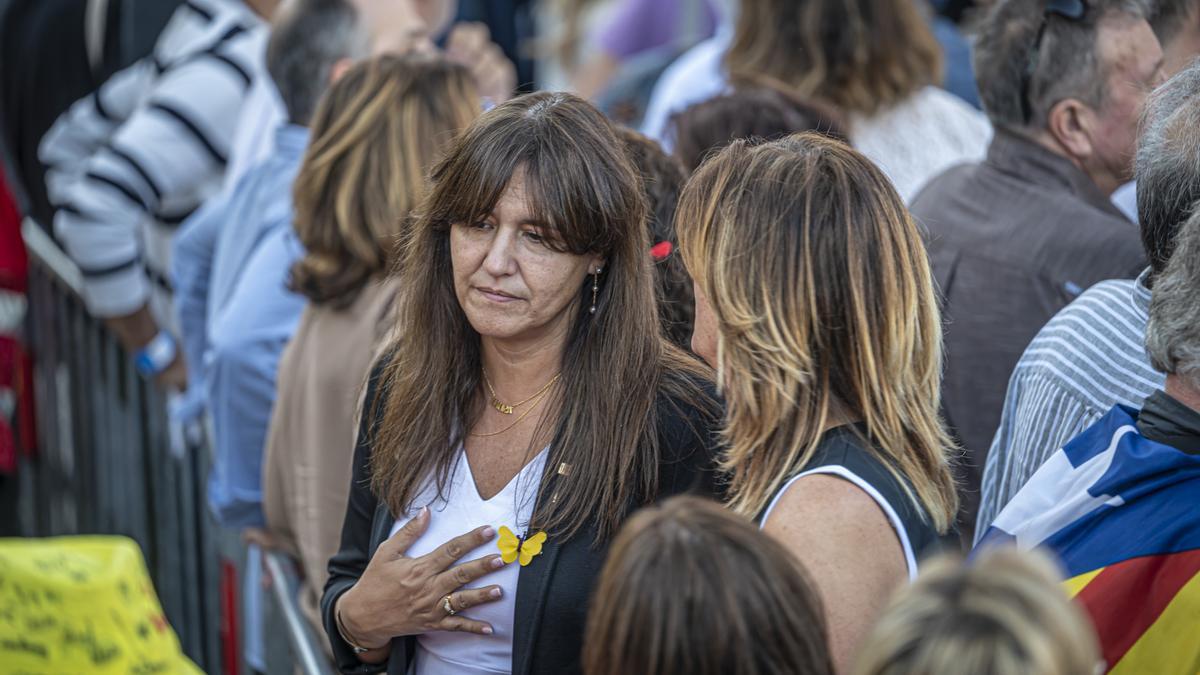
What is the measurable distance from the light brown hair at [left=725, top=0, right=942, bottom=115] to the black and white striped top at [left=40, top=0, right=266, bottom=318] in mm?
1681

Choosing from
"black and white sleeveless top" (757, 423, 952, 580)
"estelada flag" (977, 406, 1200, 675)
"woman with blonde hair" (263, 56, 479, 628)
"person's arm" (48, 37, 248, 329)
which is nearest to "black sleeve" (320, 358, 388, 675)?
"woman with blonde hair" (263, 56, 479, 628)

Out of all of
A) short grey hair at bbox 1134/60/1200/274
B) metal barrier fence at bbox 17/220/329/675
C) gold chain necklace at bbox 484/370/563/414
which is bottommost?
metal barrier fence at bbox 17/220/329/675

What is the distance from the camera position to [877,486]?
186 centimetres

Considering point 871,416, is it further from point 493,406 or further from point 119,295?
point 119,295

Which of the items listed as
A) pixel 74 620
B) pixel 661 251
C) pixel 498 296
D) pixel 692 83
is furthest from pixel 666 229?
pixel 692 83

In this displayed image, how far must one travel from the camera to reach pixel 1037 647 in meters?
1.18

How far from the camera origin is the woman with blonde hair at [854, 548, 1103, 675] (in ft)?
3.89

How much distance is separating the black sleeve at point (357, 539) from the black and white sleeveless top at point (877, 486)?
35.2 inches

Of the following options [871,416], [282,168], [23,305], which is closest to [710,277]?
[871,416]

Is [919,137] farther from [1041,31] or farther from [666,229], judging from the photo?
[666,229]

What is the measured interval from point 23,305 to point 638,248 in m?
4.91

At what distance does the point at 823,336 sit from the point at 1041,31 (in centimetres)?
145

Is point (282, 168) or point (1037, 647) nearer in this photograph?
point (1037, 647)

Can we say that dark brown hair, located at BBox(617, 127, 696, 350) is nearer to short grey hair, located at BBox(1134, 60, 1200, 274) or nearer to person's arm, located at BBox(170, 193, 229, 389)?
short grey hair, located at BBox(1134, 60, 1200, 274)
